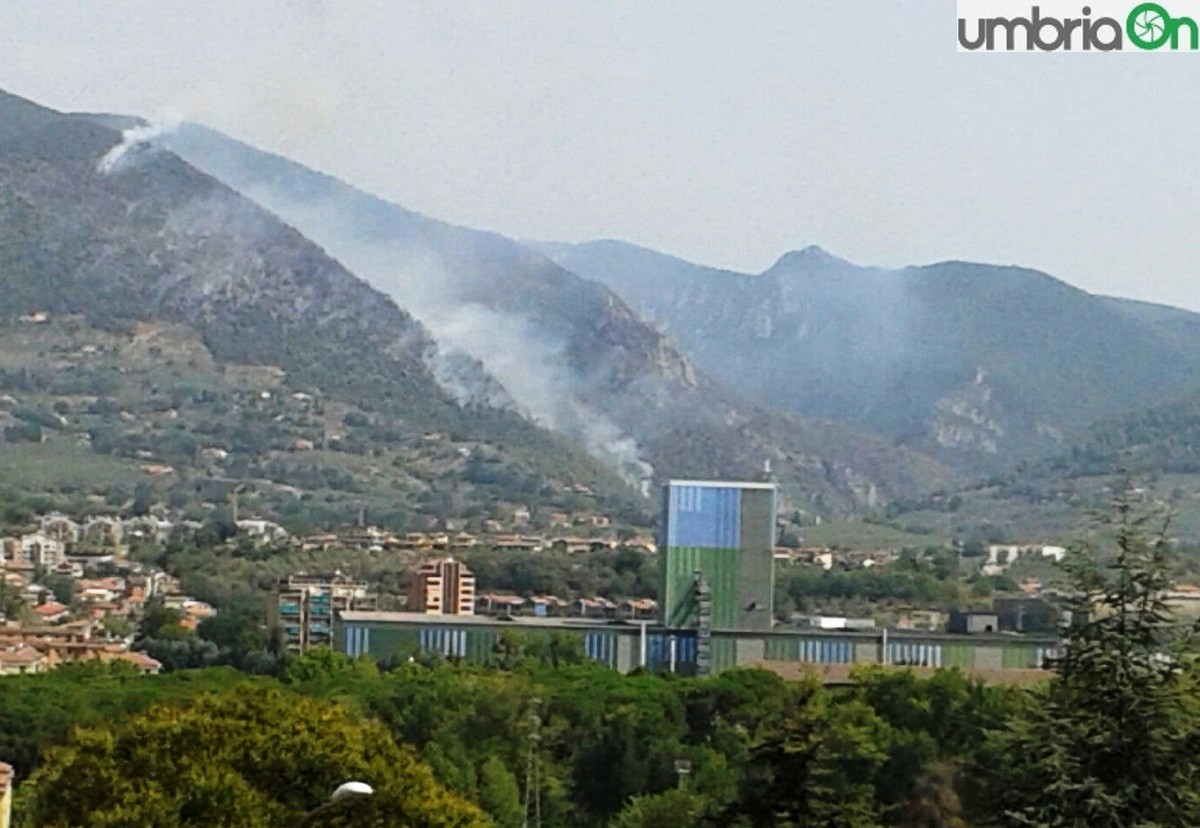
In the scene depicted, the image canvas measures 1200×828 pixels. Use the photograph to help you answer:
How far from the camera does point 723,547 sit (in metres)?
82.4

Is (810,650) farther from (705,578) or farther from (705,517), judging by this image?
(705,517)

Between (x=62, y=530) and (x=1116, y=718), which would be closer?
(x=1116, y=718)

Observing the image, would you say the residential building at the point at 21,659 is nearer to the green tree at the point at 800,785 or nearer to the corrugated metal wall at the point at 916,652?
the corrugated metal wall at the point at 916,652

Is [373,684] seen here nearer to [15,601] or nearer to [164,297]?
[15,601]

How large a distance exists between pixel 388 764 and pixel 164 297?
510 ft

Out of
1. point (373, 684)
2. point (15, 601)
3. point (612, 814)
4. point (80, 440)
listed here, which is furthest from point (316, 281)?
point (612, 814)

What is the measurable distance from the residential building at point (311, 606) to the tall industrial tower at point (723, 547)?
9431mm

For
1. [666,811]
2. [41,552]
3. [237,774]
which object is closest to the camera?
[237,774]

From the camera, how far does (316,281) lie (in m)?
188

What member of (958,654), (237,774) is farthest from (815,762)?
(958,654)

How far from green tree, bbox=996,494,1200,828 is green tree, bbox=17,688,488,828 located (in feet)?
18.4

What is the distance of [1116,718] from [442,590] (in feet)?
263

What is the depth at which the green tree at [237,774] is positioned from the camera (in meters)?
26.8

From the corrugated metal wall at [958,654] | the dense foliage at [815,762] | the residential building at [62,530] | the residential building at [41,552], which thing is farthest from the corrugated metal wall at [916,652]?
the residential building at [62,530]
